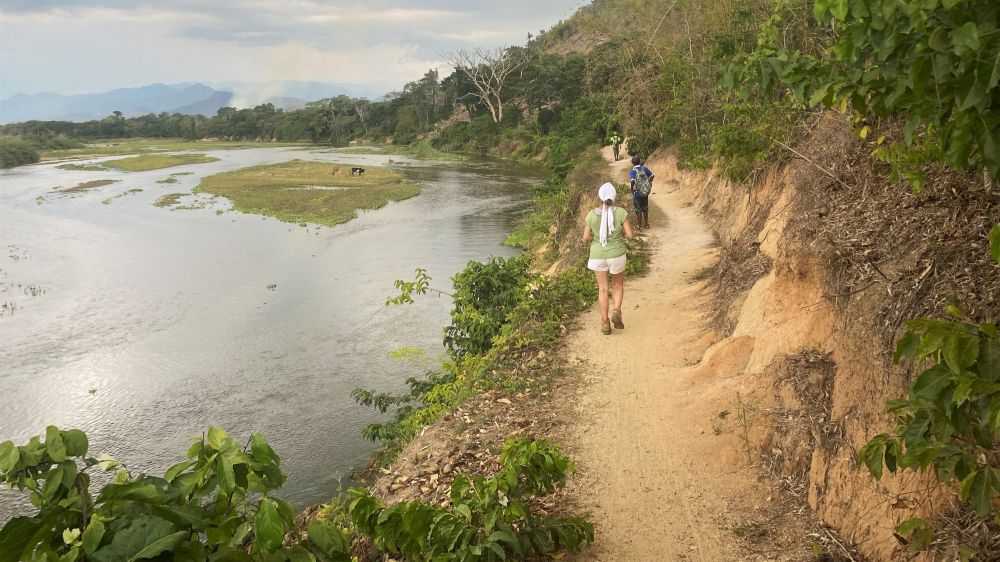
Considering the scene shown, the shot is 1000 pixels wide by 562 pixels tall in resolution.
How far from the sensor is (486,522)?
3.86 m

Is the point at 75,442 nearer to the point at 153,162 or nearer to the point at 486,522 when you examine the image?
the point at 486,522

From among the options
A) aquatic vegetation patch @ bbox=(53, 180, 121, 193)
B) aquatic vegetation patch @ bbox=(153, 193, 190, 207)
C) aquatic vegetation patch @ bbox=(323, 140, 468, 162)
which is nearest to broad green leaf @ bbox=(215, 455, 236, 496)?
aquatic vegetation patch @ bbox=(153, 193, 190, 207)

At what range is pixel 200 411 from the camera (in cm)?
1112

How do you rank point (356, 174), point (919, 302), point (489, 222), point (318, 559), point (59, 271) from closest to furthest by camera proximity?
point (318, 559), point (919, 302), point (59, 271), point (489, 222), point (356, 174)

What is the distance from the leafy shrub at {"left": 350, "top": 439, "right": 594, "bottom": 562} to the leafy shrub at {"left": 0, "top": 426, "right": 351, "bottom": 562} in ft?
4.37

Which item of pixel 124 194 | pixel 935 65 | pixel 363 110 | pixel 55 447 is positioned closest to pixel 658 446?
pixel 935 65

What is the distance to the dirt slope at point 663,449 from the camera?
4.41 metres

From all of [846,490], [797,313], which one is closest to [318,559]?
[846,490]

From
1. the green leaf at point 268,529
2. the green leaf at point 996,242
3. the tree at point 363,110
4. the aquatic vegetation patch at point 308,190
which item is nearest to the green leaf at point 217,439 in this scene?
the green leaf at point 268,529

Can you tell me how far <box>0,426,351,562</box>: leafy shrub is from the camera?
194 cm

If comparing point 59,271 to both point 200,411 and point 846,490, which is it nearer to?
point 200,411

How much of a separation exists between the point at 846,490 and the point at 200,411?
33.5ft

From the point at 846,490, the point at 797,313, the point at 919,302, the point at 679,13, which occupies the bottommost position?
the point at 846,490

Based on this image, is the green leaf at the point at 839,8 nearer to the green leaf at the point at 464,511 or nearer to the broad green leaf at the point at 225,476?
the broad green leaf at the point at 225,476
